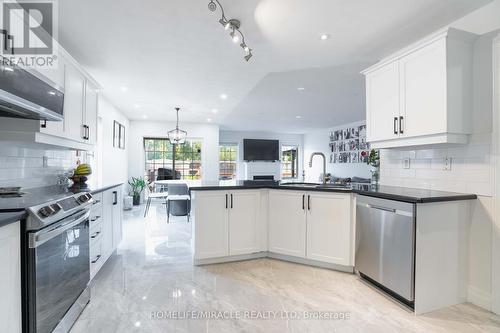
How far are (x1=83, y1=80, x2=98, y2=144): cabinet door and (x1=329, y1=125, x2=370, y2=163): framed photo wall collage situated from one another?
6.21 m

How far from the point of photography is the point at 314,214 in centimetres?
279

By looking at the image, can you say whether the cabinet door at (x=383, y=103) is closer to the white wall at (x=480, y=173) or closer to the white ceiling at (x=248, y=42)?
the white ceiling at (x=248, y=42)

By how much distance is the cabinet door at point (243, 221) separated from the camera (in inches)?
116

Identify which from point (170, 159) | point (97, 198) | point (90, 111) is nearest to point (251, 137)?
point (170, 159)

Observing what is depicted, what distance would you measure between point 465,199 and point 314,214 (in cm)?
130

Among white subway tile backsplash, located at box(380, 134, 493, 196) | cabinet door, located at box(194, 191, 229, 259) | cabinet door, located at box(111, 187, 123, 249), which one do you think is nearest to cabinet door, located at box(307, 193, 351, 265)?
white subway tile backsplash, located at box(380, 134, 493, 196)

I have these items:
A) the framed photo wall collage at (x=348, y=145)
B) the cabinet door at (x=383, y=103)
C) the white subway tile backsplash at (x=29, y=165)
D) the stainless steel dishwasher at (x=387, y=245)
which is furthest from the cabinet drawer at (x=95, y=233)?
the framed photo wall collage at (x=348, y=145)

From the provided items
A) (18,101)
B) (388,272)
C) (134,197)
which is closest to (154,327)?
(18,101)

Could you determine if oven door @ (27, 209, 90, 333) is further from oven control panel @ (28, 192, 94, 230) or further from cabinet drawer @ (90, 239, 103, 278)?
cabinet drawer @ (90, 239, 103, 278)

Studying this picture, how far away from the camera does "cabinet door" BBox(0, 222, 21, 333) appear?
48.3 inches

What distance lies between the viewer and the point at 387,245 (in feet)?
7.13

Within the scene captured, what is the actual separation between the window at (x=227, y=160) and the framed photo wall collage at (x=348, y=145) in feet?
11.8

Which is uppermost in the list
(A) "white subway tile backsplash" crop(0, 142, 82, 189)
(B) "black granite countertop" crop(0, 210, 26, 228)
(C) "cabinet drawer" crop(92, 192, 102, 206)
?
(A) "white subway tile backsplash" crop(0, 142, 82, 189)

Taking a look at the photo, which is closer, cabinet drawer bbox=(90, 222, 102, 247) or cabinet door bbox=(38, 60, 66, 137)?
cabinet door bbox=(38, 60, 66, 137)
